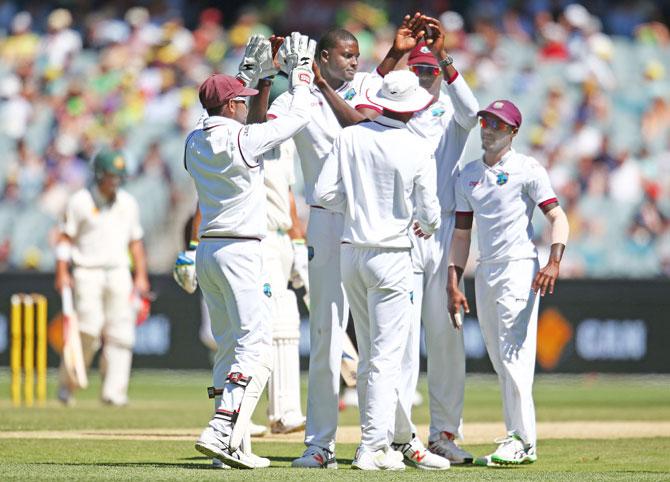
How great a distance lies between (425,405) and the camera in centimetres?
1518

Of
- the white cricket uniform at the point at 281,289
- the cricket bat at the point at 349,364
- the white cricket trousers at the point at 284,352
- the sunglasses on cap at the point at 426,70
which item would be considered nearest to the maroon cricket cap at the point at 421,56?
the sunglasses on cap at the point at 426,70

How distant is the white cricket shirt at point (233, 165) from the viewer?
809 centimetres

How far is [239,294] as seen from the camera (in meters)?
8.09

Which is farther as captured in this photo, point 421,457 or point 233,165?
point 421,457

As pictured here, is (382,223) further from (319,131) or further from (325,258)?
(319,131)

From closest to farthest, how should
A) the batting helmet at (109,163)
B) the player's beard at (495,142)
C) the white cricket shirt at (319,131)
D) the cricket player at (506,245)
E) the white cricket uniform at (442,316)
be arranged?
1. the white cricket shirt at (319,131)
2. the cricket player at (506,245)
3. the player's beard at (495,142)
4. the white cricket uniform at (442,316)
5. the batting helmet at (109,163)

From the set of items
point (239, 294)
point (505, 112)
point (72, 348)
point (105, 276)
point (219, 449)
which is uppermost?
point (505, 112)

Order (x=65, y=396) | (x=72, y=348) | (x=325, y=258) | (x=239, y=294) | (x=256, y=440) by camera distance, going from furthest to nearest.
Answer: (x=65, y=396) → (x=72, y=348) → (x=256, y=440) → (x=325, y=258) → (x=239, y=294)

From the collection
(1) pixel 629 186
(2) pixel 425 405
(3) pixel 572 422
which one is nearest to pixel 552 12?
(1) pixel 629 186

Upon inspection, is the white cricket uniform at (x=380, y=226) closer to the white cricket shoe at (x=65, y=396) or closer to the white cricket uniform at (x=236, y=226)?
the white cricket uniform at (x=236, y=226)

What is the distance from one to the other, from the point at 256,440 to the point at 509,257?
9.10 feet

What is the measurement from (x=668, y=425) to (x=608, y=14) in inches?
538

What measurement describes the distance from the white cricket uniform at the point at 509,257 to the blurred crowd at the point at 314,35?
10.3 metres

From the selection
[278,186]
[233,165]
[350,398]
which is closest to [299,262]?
[278,186]
